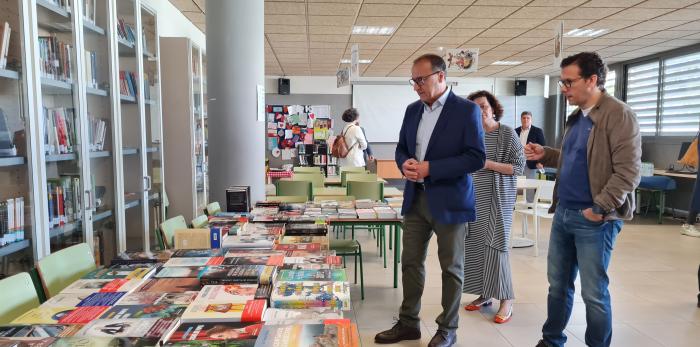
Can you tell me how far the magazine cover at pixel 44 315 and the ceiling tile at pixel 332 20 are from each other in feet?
18.2

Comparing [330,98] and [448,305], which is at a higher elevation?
[330,98]

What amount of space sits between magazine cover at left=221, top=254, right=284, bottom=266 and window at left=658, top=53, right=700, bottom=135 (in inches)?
340

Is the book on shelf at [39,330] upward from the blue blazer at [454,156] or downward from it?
downward

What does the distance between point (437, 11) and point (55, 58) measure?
4.65 metres

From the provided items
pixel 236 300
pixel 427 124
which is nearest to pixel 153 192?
pixel 427 124

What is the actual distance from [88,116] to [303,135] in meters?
9.60

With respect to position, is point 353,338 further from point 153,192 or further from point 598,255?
point 153,192

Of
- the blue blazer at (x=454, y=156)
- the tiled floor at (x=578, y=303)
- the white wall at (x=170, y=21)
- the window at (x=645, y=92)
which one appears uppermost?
the white wall at (x=170, y=21)

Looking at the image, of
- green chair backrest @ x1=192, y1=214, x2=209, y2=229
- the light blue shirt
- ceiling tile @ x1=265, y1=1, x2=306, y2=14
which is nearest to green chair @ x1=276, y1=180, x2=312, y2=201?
green chair backrest @ x1=192, y1=214, x2=209, y2=229

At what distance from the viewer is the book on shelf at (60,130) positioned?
106 inches

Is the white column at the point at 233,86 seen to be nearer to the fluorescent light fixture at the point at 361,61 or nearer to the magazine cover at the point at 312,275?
the magazine cover at the point at 312,275

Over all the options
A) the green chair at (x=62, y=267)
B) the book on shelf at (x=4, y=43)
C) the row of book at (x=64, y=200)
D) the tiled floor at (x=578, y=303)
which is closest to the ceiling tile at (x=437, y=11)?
the tiled floor at (x=578, y=303)

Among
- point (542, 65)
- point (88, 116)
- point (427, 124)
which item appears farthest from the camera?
point (542, 65)

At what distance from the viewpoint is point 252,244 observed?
7.79 ft
